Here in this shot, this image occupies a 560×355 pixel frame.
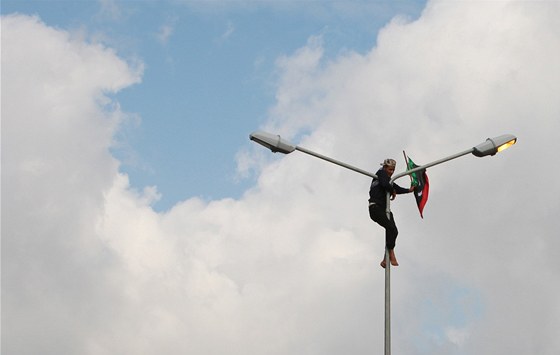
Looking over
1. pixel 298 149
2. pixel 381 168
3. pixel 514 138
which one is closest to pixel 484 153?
pixel 514 138

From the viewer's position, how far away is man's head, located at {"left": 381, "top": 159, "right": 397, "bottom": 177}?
2038 centimetres

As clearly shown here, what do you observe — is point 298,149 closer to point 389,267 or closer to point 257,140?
point 257,140

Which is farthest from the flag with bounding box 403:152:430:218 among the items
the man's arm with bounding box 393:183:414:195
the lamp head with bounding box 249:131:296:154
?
the lamp head with bounding box 249:131:296:154

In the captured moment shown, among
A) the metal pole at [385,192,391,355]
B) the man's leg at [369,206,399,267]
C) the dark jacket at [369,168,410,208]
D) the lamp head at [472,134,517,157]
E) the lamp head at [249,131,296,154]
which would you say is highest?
the lamp head at [472,134,517,157]

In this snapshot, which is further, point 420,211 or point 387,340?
point 420,211

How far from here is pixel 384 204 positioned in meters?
20.3

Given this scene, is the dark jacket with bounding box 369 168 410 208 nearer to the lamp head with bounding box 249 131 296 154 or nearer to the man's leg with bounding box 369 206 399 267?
A: the man's leg with bounding box 369 206 399 267

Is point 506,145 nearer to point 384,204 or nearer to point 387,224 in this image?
point 384,204

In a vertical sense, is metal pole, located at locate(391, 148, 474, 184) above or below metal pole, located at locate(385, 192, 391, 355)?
above

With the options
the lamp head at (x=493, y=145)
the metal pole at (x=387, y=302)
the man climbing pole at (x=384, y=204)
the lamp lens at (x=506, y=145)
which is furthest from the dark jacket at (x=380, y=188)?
the lamp lens at (x=506, y=145)

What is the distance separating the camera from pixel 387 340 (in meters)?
19.1

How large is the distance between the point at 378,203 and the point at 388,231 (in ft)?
1.81

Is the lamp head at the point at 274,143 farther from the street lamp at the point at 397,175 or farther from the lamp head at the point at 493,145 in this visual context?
the lamp head at the point at 493,145

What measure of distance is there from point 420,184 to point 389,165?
116 centimetres
